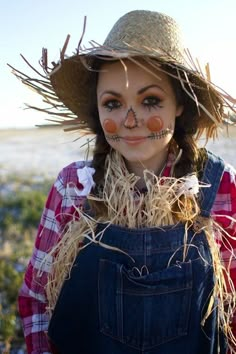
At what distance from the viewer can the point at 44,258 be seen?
2314mm

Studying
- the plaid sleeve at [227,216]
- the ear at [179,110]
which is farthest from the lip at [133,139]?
the plaid sleeve at [227,216]

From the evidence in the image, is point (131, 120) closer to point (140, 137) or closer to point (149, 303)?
point (140, 137)

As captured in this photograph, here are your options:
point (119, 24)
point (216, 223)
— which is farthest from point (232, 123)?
point (119, 24)

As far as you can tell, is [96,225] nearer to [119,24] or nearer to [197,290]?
[197,290]

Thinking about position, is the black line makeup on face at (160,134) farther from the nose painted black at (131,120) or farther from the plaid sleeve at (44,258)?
the plaid sleeve at (44,258)

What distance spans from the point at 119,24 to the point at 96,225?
71cm

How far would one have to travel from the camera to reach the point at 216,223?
2.19 m

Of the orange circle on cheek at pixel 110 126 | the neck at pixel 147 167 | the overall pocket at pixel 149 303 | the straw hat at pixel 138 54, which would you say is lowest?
the overall pocket at pixel 149 303

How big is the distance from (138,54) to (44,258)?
2.77ft

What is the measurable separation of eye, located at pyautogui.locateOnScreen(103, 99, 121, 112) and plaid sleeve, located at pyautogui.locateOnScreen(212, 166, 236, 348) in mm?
470

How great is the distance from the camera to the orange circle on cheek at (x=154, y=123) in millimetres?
2098

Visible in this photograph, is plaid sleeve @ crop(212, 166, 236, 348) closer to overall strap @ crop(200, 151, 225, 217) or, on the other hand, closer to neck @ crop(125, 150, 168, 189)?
overall strap @ crop(200, 151, 225, 217)

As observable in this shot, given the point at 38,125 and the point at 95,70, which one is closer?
the point at 95,70

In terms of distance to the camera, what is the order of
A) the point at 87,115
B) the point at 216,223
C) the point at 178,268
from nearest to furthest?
the point at 178,268
the point at 216,223
the point at 87,115
